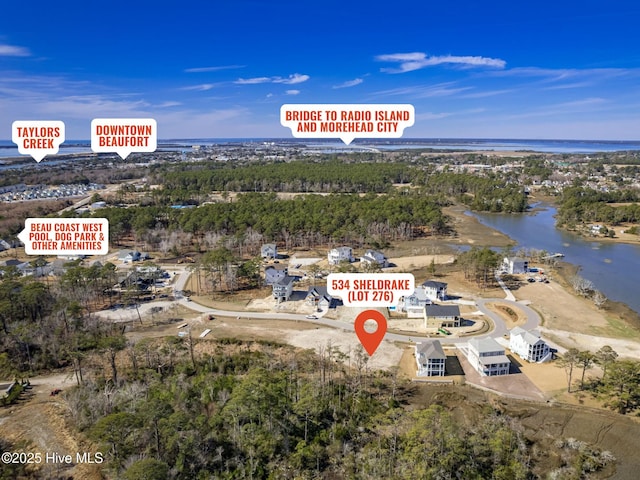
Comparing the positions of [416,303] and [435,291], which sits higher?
[435,291]

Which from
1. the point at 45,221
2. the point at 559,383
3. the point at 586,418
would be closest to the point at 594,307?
the point at 559,383

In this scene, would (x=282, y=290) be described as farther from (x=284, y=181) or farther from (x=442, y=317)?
(x=284, y=181)

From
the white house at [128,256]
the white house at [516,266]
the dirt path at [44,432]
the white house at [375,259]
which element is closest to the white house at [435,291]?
the white house at [375,259]

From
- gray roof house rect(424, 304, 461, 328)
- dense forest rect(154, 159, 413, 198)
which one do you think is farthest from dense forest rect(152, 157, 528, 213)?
gray roof house rect(424, 304, 461, 328)

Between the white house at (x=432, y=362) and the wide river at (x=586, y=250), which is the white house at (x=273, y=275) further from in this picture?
the wide river at (x=586, y=250)

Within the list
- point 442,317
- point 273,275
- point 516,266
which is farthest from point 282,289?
point 516,266

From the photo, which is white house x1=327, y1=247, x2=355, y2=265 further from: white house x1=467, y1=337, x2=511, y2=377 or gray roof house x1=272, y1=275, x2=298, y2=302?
white house x1=467, y1=337, x2=511, y2=377
